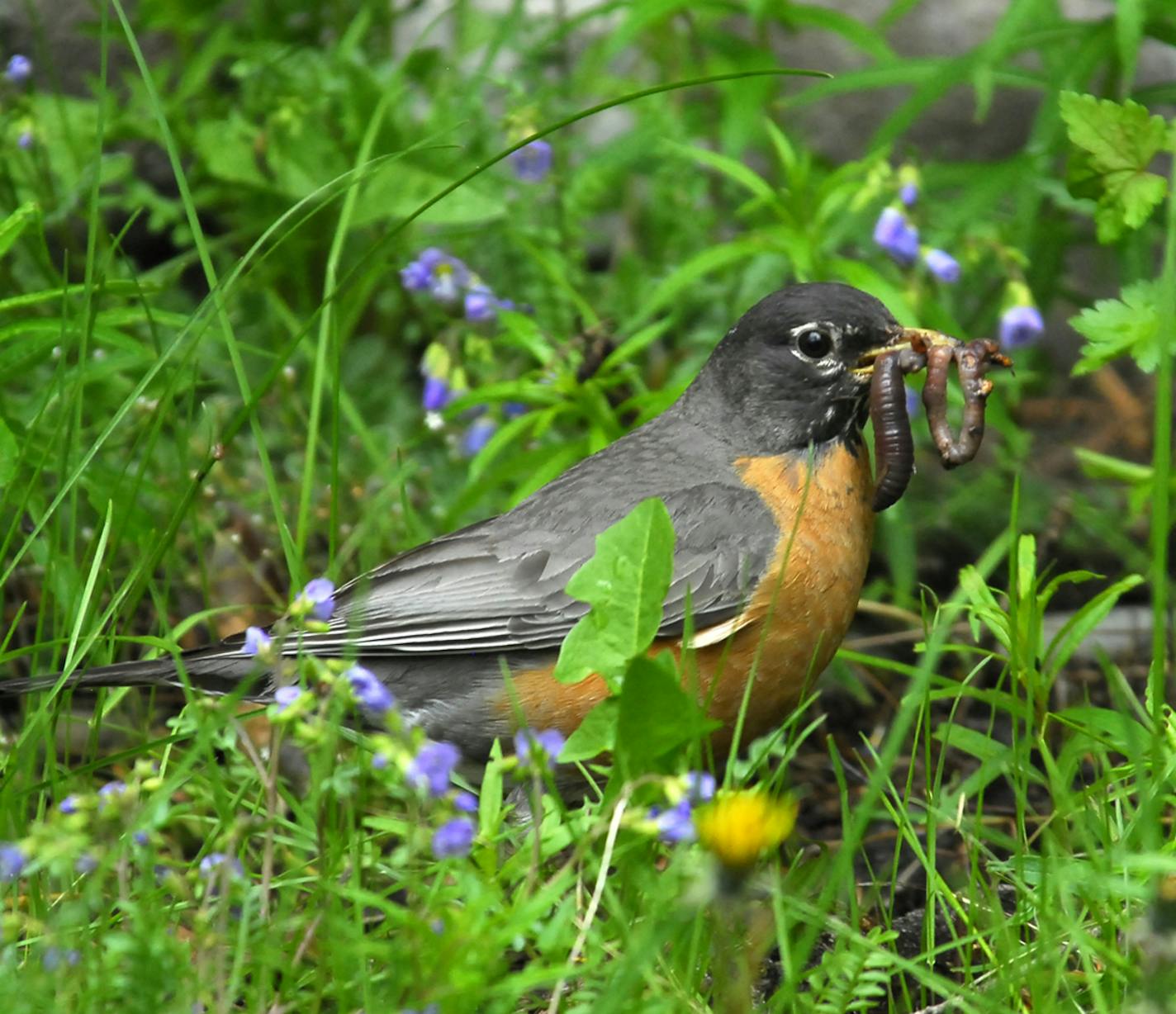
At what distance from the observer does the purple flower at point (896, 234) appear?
13.2 ft

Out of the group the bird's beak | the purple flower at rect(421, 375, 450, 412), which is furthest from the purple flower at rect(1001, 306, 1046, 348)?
the purple flower at rect(421, 375, 450, 412)

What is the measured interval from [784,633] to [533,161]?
1.75m

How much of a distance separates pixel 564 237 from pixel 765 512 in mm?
1463

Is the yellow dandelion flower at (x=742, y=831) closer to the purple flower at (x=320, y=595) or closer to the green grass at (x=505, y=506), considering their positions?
the green grass at (x=505, y=506)

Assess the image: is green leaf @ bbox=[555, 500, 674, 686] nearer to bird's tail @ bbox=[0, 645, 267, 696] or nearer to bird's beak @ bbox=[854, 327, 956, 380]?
bird's tail @ bbox=[0, 645, 267, 696]

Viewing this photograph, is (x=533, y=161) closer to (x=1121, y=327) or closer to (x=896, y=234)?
(x=896, y=234)

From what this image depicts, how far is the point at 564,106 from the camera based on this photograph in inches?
202

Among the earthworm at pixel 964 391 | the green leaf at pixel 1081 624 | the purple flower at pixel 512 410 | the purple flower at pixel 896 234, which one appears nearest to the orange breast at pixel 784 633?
the earthworm at pixel 964 391

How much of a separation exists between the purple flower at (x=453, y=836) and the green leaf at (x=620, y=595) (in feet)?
1.76

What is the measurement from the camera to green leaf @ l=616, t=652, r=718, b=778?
2248 millimetres

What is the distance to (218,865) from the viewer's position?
→ 2.09 meters

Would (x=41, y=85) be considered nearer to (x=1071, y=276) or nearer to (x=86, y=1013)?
(x=1071, y=276)

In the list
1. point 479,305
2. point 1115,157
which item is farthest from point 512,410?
point 1115,157

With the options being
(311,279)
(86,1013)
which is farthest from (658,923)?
(311,279)
